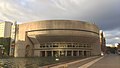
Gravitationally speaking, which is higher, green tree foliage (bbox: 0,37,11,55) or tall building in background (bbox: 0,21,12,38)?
tall building in background (bbox: 0,21,12,38)

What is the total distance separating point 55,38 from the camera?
103 m

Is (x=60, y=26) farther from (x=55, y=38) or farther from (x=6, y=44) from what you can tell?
(x=6, y=44)

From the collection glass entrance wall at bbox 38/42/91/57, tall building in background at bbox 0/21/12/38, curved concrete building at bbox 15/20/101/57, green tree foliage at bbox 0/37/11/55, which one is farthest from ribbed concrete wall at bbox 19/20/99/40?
tall building in background at bbox 0/21/12/38

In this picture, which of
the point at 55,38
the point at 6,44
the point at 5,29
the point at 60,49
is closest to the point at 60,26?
the point at 55,38

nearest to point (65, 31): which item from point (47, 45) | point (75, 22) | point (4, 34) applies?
point (75, 22)

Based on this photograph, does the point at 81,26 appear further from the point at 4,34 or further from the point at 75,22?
the point at 4,34

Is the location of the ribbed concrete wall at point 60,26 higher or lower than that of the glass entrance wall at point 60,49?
higher

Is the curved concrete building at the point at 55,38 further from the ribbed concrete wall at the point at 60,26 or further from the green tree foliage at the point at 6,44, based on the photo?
the green tree foliage at the point at 6,44

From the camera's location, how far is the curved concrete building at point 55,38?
10069cm

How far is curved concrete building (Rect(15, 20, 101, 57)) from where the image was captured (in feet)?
330

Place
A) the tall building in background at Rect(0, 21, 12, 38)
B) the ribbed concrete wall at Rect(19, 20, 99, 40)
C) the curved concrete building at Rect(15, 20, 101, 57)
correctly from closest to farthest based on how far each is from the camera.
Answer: the ribbed concrete wall at Rect(19, 20, 99, 40) < the curved concrete building at Rect(15, 20, 101, 57) < the tall building in background at Rect(0, 21, 12, 38)

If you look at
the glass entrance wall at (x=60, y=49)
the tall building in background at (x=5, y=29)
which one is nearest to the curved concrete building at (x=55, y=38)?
the glass entrance wall at (x=60, y=49)

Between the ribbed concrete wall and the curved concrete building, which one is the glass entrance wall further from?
the ribbed concrete wall

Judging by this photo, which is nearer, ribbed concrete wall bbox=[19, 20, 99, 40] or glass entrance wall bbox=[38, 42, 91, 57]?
ribbed concrete wall bbox=[19, 20, 99, 40]
